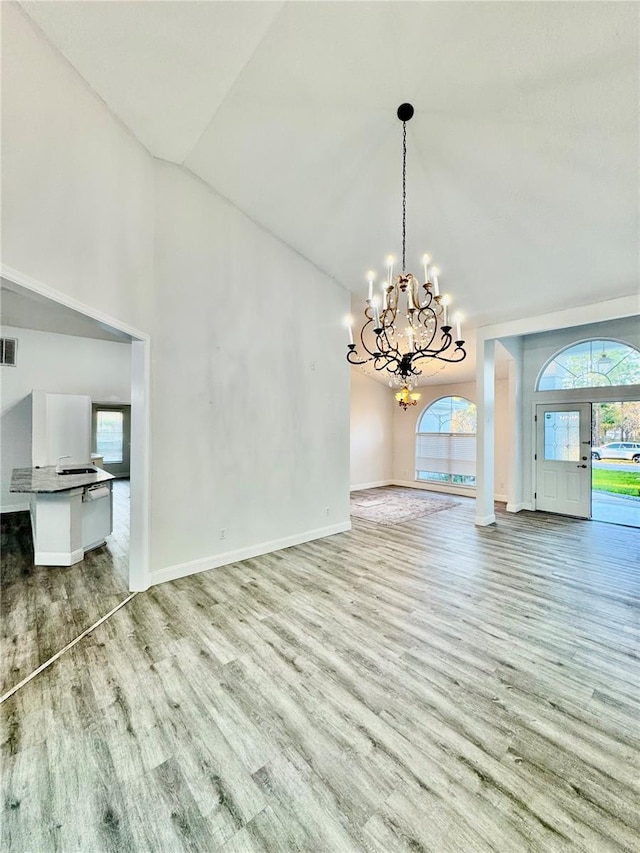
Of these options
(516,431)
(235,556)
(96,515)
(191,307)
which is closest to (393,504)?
(516,431)

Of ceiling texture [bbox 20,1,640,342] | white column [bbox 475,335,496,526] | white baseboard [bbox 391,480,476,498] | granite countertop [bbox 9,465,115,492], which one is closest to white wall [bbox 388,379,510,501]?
white baseboard [bbox 391,480,476,498]

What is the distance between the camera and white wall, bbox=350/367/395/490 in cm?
892

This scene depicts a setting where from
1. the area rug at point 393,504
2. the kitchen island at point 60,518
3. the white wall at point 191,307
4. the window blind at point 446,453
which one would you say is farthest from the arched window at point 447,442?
the kitchen island at point 60,518

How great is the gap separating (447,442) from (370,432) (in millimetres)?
2049

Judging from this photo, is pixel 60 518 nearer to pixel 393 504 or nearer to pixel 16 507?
pixel 16 507

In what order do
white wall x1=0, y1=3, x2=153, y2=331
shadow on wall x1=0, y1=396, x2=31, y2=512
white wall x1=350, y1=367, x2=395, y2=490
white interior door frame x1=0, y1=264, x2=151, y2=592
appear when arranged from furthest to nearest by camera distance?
white wall x1=350, y1=367, x2=395, y2=490
shadow on wall x1=0, y1=396, x2=31, y2=512
white interior door frame x1=0, y1=264, x2=151, y2=592
white wall x1=0, y1=3, x2=153, y2=331

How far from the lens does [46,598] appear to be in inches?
120

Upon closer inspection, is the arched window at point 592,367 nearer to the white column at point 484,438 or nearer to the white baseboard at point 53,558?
the white column at point 484,438

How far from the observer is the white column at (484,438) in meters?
5.62

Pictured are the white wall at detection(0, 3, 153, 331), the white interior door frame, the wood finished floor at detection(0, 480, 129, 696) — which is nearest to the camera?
the white wall at detection(0, 3, 153, 331)

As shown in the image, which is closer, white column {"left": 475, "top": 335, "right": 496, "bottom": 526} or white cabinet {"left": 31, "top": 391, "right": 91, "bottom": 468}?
white column {"left": 475, "top": 335, "right": 496, "bottom": 526}

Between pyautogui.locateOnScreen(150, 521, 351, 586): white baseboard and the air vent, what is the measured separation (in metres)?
5.35

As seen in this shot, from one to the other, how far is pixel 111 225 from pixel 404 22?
2541 millimetres

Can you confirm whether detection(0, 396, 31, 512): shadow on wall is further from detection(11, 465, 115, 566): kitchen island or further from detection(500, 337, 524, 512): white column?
detection(500, 337, 524, 512): white column
